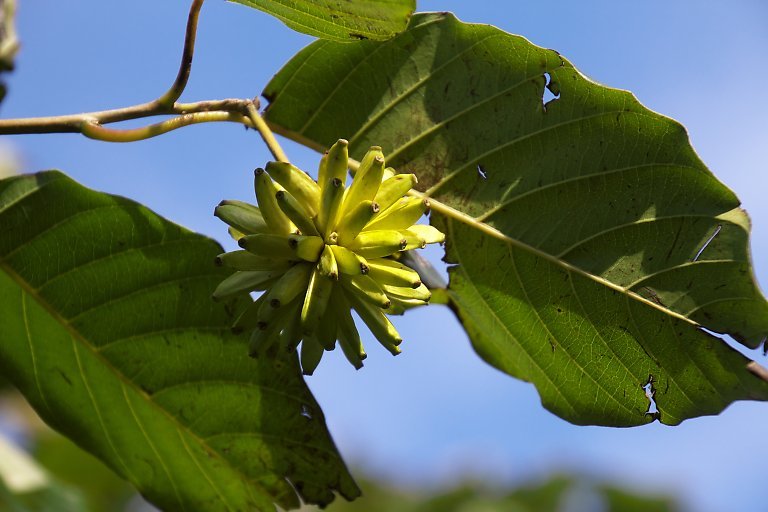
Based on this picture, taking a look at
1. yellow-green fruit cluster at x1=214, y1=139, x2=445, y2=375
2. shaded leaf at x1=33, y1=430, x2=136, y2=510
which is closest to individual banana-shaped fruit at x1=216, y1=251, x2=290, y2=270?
yellow-green fruit cluster at x1=214, y1=139, x2=445, y2=375

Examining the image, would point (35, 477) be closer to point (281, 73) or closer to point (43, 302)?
point (43, 302)

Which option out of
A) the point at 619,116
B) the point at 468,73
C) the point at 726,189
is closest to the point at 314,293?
the point at 468,73

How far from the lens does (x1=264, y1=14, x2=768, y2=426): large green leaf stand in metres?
2.12

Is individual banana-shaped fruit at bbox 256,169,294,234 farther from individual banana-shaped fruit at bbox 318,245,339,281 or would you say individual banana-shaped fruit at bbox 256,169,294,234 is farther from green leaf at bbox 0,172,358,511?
green leaf at bbox 0,172,358,511

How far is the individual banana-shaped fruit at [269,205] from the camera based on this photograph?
191 centimetres

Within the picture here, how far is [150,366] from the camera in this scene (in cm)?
233

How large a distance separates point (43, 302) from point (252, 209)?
2.40ft

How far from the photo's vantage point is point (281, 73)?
2.36m

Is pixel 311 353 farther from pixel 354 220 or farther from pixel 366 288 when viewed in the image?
pixel 354 220

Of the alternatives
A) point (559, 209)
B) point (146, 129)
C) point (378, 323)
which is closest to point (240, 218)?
point (146, 129)

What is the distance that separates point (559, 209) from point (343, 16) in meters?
0.82

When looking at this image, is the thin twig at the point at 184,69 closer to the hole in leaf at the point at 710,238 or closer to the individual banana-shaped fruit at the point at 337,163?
the individual banana-shaped fruit at the point at 337,163

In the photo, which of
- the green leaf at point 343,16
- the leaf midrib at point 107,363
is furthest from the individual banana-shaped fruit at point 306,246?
the leaf midrib at point 107,363

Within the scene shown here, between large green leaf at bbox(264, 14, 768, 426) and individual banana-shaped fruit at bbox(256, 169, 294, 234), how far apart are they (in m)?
0.47
